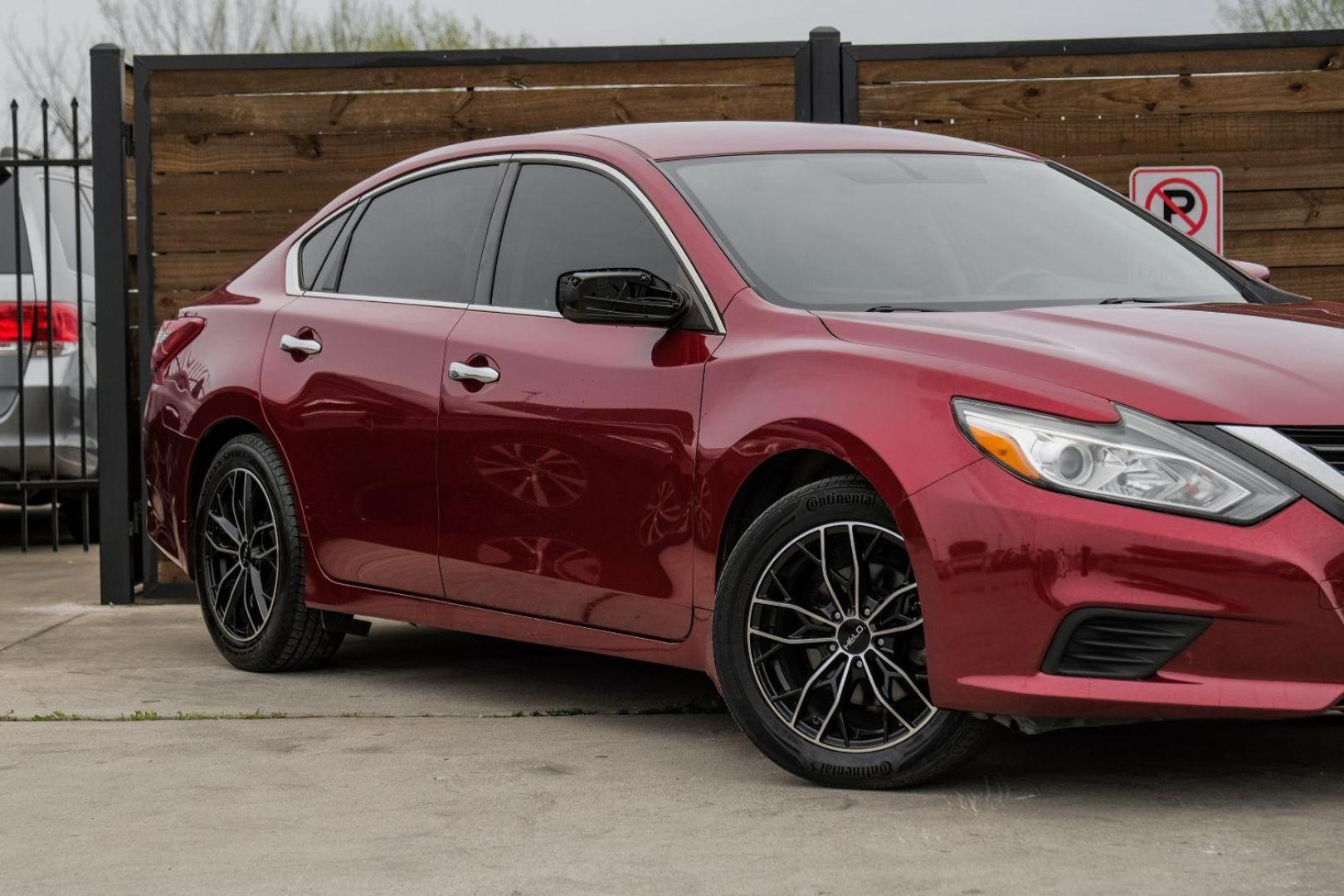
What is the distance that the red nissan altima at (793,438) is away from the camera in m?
4.10

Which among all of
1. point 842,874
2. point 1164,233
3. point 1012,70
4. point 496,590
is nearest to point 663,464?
point 496,590

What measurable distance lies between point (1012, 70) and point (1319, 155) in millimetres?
1297

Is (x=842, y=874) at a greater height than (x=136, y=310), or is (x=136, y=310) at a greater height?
(x=136, y=310)

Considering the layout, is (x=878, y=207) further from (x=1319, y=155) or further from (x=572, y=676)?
(x=1319, y=155)

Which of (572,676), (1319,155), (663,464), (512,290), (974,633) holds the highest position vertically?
(1319,155)

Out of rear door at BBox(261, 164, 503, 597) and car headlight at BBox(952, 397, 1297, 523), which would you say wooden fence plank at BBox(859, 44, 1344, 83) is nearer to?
rear door at BBox(261, 164, 503, 597)

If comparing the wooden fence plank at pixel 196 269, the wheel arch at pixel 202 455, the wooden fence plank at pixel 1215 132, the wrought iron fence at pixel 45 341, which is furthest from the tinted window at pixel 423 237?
the wrought iron fence at pixel 45 341

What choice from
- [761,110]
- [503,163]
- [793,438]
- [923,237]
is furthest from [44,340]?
[793,438]

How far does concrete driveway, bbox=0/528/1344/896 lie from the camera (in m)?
3.90

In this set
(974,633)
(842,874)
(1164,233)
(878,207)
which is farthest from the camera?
(1164,233)

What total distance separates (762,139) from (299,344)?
166 centimetres

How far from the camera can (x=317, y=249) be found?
6.78 metres

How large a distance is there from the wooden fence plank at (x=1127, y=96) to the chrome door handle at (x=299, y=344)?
116 inches

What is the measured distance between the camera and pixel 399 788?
4770 mm
